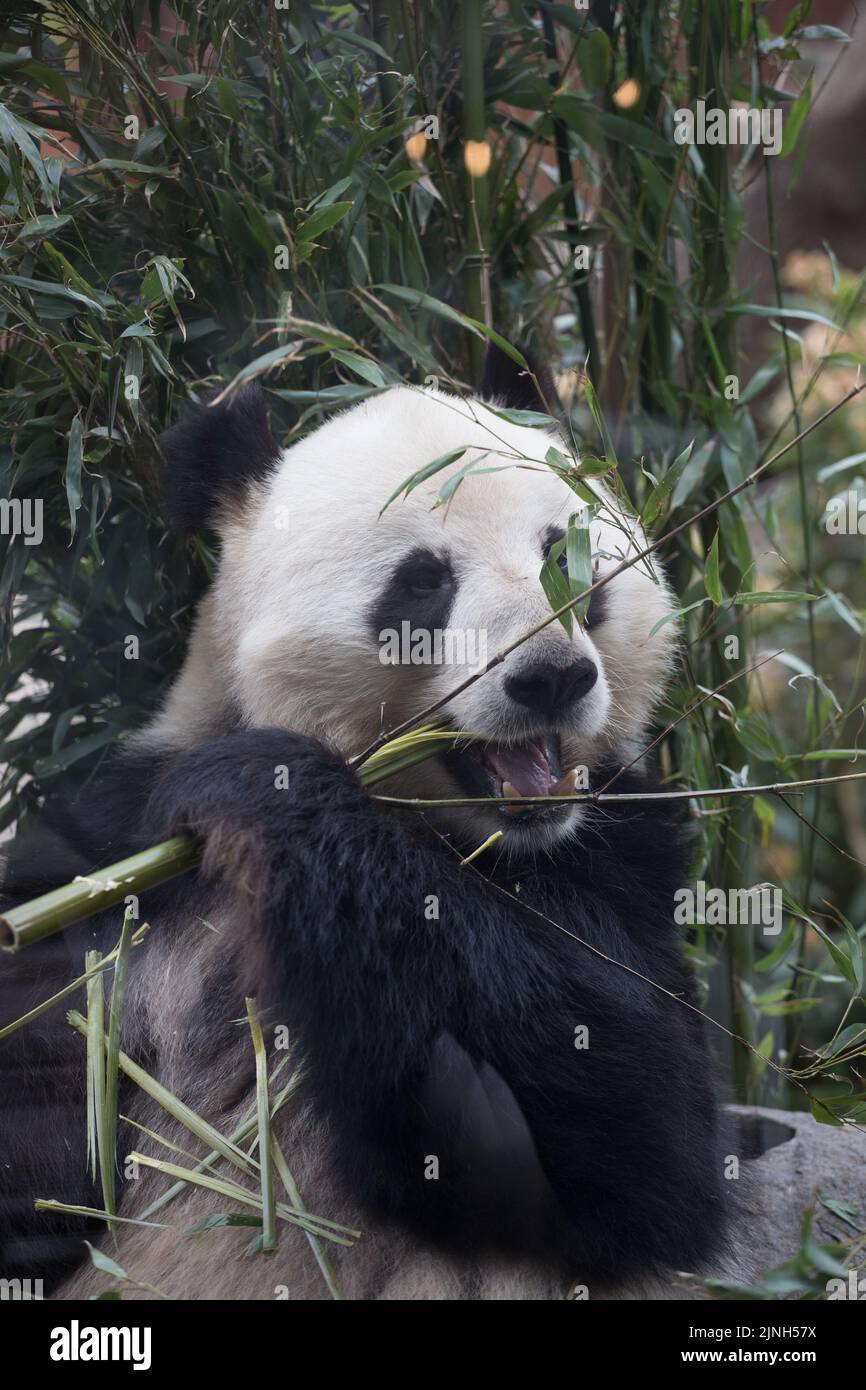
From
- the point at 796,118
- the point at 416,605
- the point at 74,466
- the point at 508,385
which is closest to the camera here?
the point at 416,605

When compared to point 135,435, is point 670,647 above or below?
below

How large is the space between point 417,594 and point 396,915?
0.59 m

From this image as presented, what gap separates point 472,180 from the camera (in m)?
2.76

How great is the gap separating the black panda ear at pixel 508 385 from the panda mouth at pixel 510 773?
2.59 ft

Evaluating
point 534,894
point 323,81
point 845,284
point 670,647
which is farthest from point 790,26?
point 534,894

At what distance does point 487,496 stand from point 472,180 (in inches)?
39.3

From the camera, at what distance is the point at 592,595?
2.16 metres

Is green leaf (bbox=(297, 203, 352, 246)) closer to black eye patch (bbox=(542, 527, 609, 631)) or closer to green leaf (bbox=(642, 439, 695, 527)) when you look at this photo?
black eye patch (bbox=(542, 527, 609, 631))

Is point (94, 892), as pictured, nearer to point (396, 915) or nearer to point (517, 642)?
point (396, 915)

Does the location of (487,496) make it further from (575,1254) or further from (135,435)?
(575,1254)

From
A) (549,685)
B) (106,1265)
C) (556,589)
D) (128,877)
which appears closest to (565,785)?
(549,685)

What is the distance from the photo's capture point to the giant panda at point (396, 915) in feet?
6.06

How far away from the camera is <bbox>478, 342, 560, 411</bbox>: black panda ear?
246 centimetres

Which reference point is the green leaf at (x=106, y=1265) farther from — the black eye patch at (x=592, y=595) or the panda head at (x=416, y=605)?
the black eye patch at (x=592, y=595)
